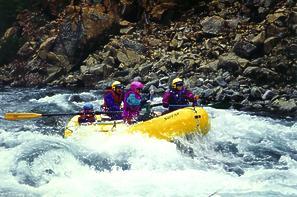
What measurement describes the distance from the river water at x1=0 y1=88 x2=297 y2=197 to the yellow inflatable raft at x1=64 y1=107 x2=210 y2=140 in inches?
7.4

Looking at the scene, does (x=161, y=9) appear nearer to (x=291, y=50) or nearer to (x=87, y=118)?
(x=291, y=50)

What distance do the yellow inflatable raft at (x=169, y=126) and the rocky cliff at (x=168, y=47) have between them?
4.38m

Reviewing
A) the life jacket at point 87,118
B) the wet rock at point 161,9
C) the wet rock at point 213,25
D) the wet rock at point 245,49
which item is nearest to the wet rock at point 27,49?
the wet rock at point 161,9

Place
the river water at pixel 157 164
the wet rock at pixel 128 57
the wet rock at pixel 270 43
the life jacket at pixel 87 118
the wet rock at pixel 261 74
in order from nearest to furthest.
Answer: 1. the river water at pixel 157 164
2. the life jacket at pixel 87 118
3. the wet rock at pixel 261 74
4. the wet rock at pixel 270 43
5. the wet rock at pixel 128 57

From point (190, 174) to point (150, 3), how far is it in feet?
58.6

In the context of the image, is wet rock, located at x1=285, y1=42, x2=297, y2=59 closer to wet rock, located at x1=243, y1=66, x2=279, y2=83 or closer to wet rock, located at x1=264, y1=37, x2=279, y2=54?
wet rock, located at x1=264, y1=37, x2=279, y2=54

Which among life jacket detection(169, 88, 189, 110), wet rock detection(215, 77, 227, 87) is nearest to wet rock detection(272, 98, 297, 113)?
wet rock detection(215, 77, 227, 87)

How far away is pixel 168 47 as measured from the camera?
22.8m

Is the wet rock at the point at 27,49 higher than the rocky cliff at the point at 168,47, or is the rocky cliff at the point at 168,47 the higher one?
the rocky cliff at the point at 168,47

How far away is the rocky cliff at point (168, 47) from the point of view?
17031 mm

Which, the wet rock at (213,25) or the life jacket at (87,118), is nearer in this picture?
the life jacket at (87,118)

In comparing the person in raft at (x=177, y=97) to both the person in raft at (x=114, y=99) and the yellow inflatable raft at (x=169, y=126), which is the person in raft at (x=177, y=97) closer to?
the yellow inflatable raft at (x=169, y=126)

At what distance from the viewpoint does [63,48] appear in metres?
25.0

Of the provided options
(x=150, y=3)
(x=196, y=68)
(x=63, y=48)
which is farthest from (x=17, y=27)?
(x=196, y=68)
